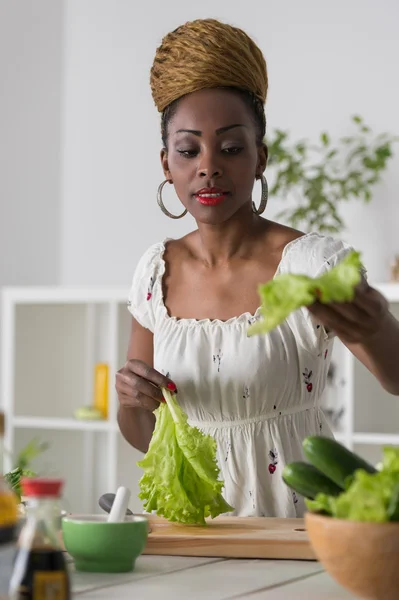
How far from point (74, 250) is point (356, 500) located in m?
3.88

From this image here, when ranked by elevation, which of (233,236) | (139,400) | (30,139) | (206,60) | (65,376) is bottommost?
(139,400)

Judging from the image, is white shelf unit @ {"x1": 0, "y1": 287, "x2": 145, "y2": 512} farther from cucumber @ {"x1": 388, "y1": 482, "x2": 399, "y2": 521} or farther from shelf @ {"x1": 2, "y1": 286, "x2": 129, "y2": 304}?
cucumber @ {"x1": 388, "y1": 482, "x2": 399, "y2": 521}

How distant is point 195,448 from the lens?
6.13ft

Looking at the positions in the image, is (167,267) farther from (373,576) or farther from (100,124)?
(100,124)

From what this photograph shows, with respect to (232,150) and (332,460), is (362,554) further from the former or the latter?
(232,150)

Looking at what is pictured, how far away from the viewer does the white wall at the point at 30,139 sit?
4.85 m

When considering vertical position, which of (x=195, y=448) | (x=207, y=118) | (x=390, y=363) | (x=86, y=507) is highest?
(x=207, y=118)

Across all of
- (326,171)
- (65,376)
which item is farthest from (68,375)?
(326,171)

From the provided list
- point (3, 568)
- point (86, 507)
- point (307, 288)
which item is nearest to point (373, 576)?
point (307, 288)

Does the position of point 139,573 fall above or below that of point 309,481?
below

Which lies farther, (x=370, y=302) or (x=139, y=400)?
(x=139, y=400)

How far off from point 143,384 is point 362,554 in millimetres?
941

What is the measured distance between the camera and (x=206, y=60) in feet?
6.80

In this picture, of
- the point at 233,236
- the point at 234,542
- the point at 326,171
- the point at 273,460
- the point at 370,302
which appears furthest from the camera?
the point at 326,171
